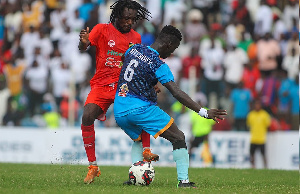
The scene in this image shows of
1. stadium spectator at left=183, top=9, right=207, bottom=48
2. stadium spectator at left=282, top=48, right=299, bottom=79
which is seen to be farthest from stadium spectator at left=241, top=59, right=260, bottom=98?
stadium spectator at left=183, top=9, right=207, bottom=48

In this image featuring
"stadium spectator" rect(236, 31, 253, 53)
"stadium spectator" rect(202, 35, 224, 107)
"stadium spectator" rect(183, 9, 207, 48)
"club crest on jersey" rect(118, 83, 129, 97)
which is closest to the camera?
"club crest on jersey" rect(118, 83, 129, 97)

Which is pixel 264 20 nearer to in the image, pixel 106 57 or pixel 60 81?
pixel 60 81

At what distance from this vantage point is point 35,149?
2052cm

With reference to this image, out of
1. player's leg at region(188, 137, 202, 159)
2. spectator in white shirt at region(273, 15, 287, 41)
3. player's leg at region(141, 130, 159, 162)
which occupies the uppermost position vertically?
spectator in white shirt at region(273, 15, 287, 41)

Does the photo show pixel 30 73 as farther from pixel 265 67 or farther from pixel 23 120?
pixel 265 67

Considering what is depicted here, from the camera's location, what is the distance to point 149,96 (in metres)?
10.1

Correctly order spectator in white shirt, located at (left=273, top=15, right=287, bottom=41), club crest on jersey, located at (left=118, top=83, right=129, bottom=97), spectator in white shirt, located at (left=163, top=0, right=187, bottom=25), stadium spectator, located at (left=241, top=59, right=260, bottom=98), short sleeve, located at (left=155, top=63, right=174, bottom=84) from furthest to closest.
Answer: spectator in white shirt, located at (left=163, top=0, right=187, bottom=25)
spectator in white shirt, located at (left=273, top=15, right=287, bottom=41)
stadium spectator, located at (left=241, top=59, right=260, bottom=98)
club crest on jersey, located at (left=118, top=83, right=129, bottom=97)
short sleeve, located at (left=155, top=63, right=174, bottom=84)

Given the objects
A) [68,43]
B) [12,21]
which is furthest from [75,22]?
[12,21]

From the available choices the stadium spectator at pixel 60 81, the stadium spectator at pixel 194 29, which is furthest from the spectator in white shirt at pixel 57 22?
the stadium spectator at pixel 194 29

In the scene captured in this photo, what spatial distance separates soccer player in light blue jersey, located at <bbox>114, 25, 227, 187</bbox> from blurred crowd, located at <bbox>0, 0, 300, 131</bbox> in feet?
31.2

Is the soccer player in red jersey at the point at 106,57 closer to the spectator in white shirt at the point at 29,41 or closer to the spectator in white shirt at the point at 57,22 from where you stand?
the spectator in white shirt at the point at 29,41

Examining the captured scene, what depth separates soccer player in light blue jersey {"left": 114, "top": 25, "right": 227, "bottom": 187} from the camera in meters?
9.77

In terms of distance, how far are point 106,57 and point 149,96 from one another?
5.05 feet

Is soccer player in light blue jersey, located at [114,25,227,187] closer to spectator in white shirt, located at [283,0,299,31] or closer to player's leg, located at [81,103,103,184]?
player's leg, located at [81,103,103,184]
